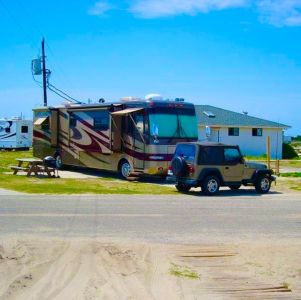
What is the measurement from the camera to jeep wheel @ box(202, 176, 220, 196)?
18047 mm

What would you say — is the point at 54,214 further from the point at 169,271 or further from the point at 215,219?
the point at 169,271

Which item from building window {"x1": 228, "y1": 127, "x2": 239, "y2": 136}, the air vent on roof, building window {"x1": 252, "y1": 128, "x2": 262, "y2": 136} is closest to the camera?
building window {"x1": 228, "y1": 127, "x2": 239, "y2": 136}

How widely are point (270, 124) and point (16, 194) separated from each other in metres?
33.6

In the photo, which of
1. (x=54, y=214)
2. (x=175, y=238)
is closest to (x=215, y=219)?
(x=175, y=238)

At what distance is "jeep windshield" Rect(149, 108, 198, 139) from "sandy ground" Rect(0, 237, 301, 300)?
479 inches

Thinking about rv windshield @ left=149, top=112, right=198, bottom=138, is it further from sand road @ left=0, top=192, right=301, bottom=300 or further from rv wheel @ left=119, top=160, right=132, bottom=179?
sand road @ left=0, top=192, right=301, bottom=300

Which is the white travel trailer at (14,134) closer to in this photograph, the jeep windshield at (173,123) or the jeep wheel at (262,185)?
the jeep windshield at (173,123)

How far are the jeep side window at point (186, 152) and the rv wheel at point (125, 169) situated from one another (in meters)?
3.93

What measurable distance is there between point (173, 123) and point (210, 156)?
3.86 meters

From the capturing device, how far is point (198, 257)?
8406mm

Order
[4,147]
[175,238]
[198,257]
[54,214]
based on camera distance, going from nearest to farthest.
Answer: [198,257]
[175,238]
[54,214]
[4,147]

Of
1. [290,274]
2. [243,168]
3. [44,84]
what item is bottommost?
[290,274]

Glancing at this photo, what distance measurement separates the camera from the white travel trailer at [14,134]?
4791 cm

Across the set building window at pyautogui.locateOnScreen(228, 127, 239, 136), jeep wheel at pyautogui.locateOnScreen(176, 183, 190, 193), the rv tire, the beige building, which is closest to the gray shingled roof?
the beige building
